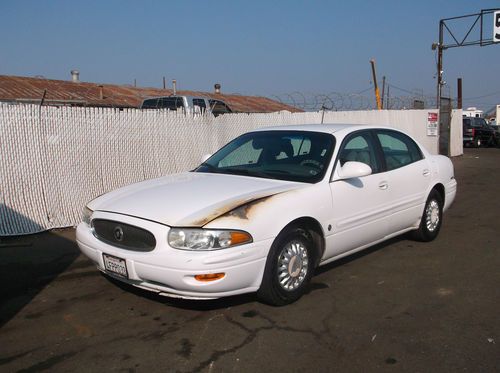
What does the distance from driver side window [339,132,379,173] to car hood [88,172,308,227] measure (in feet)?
2.73

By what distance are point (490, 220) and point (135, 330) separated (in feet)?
19.6

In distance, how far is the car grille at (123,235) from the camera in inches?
148

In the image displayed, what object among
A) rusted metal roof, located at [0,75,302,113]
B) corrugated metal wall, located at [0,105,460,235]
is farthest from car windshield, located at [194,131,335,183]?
rusted metal roof, located at [0,75,302,113]

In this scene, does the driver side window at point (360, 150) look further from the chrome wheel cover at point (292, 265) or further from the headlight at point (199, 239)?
the headlight at point (199, 239)

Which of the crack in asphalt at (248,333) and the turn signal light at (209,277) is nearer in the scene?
the crack in asphalt at (248,333)

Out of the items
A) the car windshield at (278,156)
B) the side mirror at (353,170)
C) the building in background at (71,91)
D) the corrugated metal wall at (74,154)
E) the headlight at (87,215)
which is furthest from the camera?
the building in background at (71,91)

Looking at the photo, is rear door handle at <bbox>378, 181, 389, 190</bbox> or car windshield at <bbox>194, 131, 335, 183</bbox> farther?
rear door handle at <bbox>378, 181, 389, 190</bbox>

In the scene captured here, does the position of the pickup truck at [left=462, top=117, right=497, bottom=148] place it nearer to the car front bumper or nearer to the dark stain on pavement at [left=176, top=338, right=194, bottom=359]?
the car front bumper

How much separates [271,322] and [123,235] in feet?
4.34

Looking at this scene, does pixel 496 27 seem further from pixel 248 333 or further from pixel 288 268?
pixel 248 333

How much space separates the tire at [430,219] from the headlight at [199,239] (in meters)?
3.25

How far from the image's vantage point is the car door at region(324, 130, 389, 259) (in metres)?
4.60

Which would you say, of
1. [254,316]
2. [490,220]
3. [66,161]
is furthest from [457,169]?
[254,316]

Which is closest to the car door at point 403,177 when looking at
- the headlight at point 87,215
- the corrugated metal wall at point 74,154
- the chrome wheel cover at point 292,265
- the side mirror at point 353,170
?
the side mirror at point 353,170
